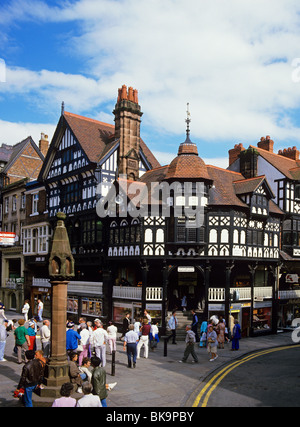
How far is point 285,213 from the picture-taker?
30.2 meters

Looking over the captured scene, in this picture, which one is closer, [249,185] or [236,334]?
[236,334]

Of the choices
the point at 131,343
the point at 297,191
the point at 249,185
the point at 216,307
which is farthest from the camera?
the point at 297,191

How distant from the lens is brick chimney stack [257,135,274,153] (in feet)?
118

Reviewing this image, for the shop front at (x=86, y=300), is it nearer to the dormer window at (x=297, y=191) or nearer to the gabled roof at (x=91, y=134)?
the gabled roof at (x=91, y=134)

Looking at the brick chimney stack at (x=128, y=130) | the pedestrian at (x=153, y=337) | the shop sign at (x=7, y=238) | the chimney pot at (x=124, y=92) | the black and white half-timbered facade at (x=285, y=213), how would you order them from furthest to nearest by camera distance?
the shop sign at (x=7, y=238) < the black and white half-timbered facade at (x=285, y=213) < the chimney pot at (x=124, y=92) < the brick chimney stack at (x=128, y=130) < the pedestrian at (x=153, y=337)

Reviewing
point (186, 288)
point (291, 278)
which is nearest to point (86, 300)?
point (186, 288)

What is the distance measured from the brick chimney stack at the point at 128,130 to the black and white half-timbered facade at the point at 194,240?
1.81 metres

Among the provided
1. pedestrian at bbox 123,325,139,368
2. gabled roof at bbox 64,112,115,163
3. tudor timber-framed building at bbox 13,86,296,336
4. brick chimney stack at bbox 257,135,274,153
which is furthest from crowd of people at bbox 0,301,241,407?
brick chimney stack at bbox 257,135,274,153

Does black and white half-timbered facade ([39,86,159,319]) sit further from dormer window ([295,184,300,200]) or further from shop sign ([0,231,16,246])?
dormer window ([295,184,300,200])

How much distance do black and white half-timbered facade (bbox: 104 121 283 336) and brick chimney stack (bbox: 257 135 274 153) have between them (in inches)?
347

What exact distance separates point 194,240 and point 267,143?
15138mm

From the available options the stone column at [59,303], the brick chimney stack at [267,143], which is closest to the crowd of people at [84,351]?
the stone column at [59,303]

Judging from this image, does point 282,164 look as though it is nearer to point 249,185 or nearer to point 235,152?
point 235,152

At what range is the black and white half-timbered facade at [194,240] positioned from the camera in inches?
993
